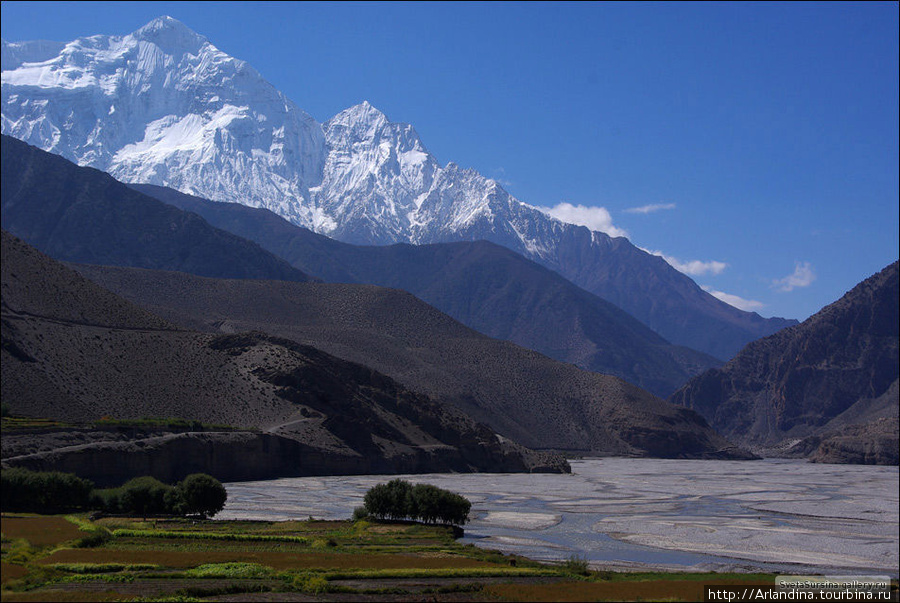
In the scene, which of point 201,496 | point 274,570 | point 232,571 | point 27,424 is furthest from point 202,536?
point 27,424

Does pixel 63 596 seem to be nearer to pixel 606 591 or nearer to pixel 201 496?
pixel 606 591

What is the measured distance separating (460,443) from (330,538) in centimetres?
9530

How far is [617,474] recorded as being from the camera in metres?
165

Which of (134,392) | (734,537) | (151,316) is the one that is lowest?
(734,537)

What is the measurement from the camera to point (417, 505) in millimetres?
79125

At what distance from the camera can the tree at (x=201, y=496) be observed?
76688mm

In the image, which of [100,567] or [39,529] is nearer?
[100,567]

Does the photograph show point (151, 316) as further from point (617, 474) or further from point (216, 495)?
point (216, 495)

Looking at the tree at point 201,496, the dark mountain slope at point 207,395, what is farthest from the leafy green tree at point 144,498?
the dark mountain slope at point 207,395

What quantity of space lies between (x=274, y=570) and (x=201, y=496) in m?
29.6

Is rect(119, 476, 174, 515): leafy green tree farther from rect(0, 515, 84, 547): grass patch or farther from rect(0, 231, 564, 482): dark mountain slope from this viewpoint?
rect(0, 231, 564, 482): dark mountain slope

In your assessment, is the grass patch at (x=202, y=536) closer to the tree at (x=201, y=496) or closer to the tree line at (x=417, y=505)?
the tree at (x=201, y=496)

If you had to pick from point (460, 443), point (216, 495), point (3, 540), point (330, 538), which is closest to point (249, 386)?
point (460, 443)

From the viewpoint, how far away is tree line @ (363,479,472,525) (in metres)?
78.1
